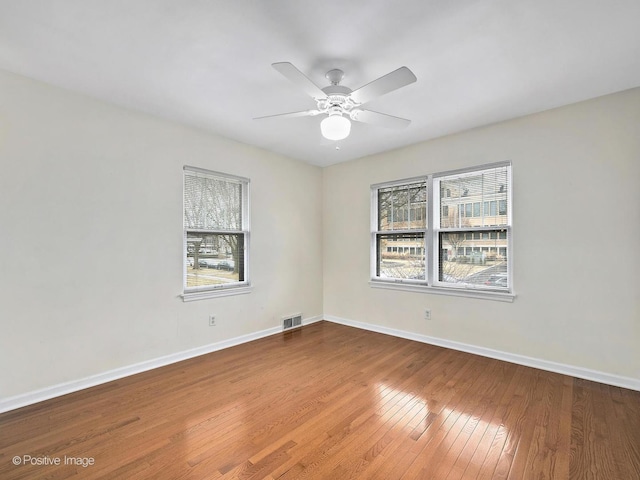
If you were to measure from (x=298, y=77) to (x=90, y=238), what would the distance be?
233 cm

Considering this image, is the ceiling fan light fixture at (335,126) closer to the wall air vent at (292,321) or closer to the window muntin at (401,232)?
the window muntin at (401,232)

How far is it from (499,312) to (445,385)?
1.17m

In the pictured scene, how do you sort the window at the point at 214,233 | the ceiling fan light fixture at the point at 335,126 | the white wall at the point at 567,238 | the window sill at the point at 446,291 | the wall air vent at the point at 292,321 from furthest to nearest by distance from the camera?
the wall air vent at the point at 292,321 → the window at the point at 214,233 → the window sill at the point at 446,291 → the white wall at the point at 567,238 → the ceiling fan light fixture at the point at 335,126

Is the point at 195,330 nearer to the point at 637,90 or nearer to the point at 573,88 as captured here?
the point at 573,88

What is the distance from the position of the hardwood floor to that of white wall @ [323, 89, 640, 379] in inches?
14.0

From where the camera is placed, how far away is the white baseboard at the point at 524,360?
8.86 ft

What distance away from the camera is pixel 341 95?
7.55 feet

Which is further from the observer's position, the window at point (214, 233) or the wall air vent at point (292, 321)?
the wall air vent at point (292, 321)

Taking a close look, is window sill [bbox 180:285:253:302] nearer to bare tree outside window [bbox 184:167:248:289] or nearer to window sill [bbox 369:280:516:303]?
bare tree outside window [bbox 184:167:248:289]

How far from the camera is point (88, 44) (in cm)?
203

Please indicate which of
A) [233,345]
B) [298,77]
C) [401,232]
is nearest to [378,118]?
[298,77]

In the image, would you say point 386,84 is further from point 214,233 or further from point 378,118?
point 214,233

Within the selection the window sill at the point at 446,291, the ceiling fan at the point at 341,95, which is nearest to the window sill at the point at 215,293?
the window sill at the point at 446,291

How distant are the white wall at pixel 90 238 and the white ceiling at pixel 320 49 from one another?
35 cm
